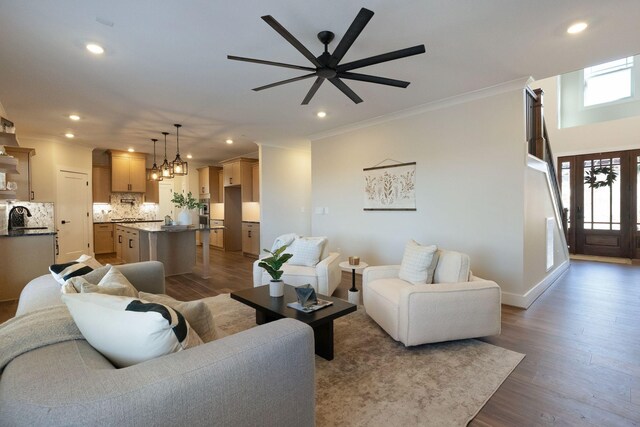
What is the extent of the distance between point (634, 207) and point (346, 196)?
627 cm

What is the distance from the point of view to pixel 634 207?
6.51m

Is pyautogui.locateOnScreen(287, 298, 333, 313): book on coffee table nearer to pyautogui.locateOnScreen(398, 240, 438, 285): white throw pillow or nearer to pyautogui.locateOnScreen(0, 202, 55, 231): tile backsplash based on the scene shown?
pyautogui.locateOnScreen(398, 240, 438, 285): white throw pillow

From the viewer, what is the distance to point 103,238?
25.6 ft

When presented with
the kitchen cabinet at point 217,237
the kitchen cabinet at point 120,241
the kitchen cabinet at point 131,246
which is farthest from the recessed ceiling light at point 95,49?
the kitchen cabinet at point 217,237

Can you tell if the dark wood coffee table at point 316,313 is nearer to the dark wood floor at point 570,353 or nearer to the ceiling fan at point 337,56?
the dark wood floor at point 570,353

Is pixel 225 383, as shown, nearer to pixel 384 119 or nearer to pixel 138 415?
pixel 138 415

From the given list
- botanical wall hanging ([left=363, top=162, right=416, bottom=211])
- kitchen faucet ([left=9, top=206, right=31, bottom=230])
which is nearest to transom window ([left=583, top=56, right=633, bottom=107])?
botanical wall hanging ([left=363, top=162, right=416, bottom=211])

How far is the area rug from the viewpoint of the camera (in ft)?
5.99

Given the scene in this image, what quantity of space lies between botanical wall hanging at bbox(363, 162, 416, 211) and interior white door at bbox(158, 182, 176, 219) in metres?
6.95

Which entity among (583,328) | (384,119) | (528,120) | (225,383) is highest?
(384,119)

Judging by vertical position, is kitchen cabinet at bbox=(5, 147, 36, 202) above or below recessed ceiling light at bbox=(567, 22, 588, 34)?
below

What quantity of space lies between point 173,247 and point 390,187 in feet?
13.0

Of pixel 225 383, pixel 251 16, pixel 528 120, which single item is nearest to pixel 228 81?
pixel 251 16

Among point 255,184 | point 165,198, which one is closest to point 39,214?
point 165,198
